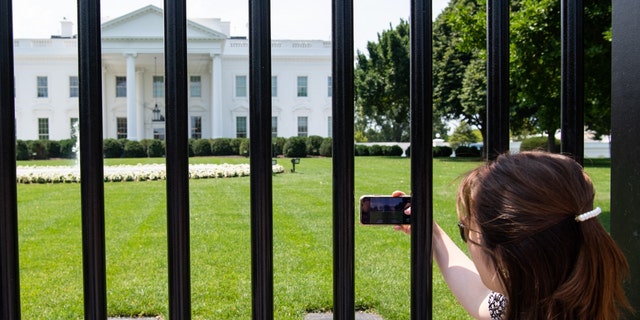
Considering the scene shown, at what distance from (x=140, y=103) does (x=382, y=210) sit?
5599cm

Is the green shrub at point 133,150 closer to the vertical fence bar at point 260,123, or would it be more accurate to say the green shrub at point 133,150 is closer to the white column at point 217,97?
the white column at point 217,97

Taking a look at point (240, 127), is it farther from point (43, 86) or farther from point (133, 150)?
point (43, 86)

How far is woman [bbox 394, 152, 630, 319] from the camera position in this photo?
3.83ft

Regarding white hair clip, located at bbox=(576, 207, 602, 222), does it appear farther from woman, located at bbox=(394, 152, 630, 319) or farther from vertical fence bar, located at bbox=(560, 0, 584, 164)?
vertical fence bar, located at bbox=(560, 0, 584, 164)

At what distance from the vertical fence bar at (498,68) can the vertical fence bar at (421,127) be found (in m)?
0.13

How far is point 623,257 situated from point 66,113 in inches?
2244

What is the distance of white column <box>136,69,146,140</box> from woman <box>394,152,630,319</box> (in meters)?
53.8

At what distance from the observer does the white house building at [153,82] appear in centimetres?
5094

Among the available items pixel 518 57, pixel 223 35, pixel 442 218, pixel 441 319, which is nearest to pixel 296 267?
pixel 441 319

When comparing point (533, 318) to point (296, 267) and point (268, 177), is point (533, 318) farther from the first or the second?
point (296, 267)

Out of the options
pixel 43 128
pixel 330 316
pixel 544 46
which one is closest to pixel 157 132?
pixel 43 128

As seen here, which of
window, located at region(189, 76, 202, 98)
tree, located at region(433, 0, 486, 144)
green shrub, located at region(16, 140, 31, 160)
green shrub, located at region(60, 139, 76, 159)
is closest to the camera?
tree, located at region(433, 0, 486, 144)

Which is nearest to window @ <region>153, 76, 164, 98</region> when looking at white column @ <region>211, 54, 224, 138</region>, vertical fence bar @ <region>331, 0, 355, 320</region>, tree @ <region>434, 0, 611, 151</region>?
white column @ <region>211, 54, 224, 138</region>

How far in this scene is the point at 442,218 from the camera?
30.6 feet
